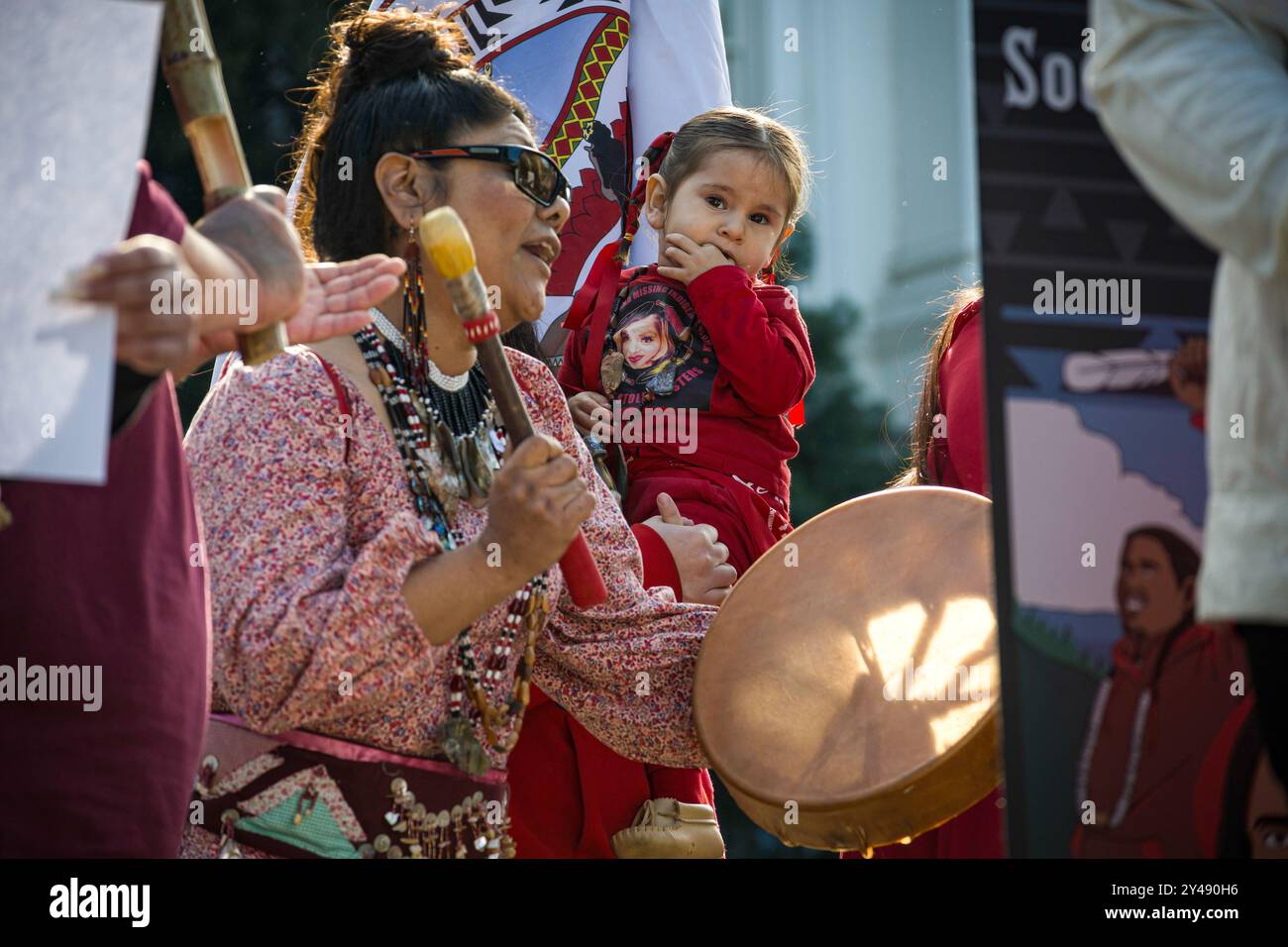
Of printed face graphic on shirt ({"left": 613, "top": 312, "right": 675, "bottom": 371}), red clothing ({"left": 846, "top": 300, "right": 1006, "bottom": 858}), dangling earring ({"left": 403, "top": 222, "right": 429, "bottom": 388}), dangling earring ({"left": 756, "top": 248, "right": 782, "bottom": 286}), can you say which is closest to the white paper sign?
dangling earring ({"left": 403, "top": 222, "right": 429, "bottom": 388})

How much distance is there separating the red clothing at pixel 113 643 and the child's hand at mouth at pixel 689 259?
173 centimetres

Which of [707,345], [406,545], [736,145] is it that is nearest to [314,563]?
[406,545]

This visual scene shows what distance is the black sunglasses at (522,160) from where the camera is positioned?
9.35 feet

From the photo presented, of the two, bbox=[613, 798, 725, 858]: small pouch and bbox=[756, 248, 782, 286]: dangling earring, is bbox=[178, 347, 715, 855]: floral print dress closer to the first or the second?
bbox=[613, 798, 725, 858]: small pouch

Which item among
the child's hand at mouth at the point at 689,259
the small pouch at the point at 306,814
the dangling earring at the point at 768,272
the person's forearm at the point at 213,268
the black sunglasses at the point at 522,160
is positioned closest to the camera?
the person's forearm at the point at 213,268

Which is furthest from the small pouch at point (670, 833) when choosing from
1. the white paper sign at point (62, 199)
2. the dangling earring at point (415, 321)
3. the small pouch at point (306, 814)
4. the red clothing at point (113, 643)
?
the white paper sign at point (62, 199)

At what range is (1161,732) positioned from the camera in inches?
73.1

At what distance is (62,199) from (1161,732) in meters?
1.39

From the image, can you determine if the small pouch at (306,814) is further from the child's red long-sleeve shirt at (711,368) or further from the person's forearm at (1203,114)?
the person's forearm at (1203,114)

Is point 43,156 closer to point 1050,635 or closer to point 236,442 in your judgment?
point 236,442

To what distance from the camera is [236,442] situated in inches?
94.8
